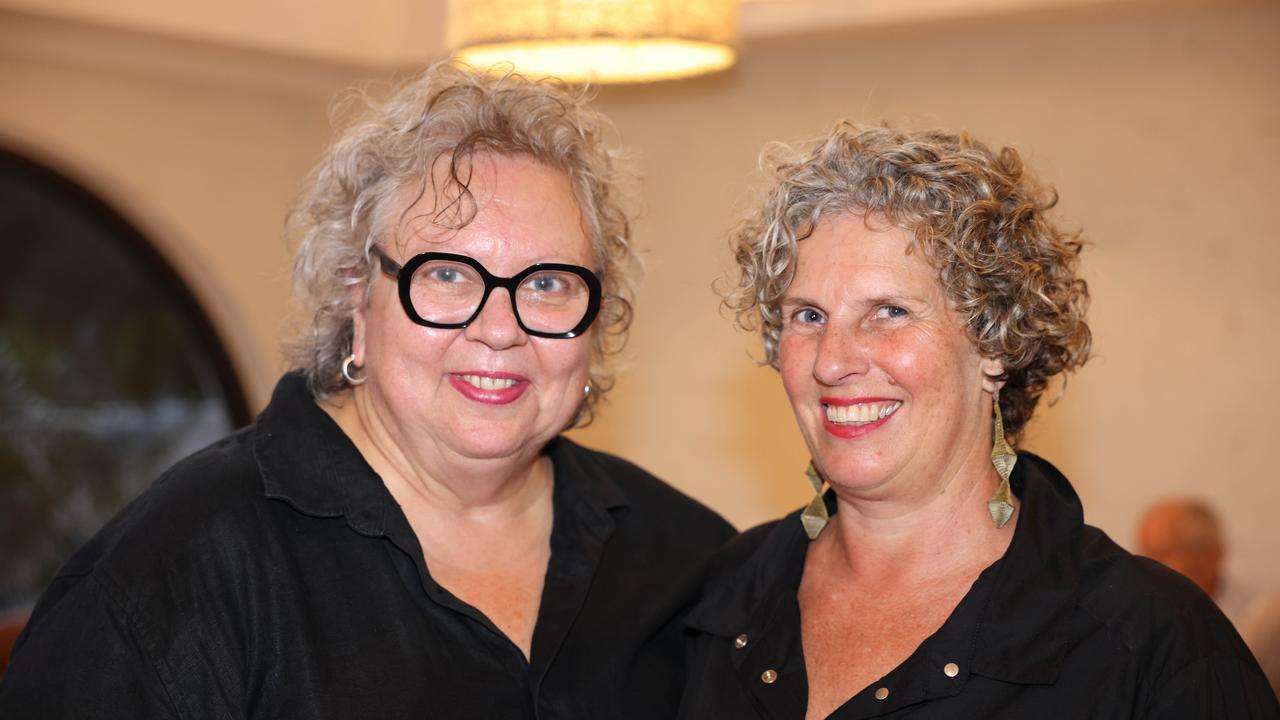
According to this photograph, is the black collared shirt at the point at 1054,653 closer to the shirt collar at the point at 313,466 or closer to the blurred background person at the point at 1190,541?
the shirt collar at the point at 313,466

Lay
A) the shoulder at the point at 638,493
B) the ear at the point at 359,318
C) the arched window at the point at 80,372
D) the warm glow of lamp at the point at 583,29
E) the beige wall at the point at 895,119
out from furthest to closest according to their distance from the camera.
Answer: the arched window at the point at 80,372
the beige wall at the point at 895,119
the warm glow of lamp at the point at 583,29
the shoulder at the point at 638,493
the ear at the point at 359,318

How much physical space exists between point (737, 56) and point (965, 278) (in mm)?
1679

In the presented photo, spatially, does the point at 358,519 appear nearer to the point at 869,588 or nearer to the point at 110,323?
the point at 869,588

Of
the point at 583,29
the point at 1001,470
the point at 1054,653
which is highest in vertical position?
the point at 583,29

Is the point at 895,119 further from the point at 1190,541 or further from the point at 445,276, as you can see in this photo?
the point at 445,276

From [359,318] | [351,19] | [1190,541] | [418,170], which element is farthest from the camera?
[351,19]

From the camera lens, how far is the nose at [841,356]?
2.07m

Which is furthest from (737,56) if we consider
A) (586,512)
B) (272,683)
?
(272,683)

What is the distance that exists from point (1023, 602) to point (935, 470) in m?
0.25

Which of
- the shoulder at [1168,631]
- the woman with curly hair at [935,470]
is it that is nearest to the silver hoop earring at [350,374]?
the woman with curly hair at [935,470]

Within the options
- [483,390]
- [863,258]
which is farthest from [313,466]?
[863,258]

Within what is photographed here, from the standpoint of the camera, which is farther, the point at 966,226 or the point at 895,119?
the point at 895,119

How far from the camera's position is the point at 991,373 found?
84.5 inches

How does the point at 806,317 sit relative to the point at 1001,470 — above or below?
above
